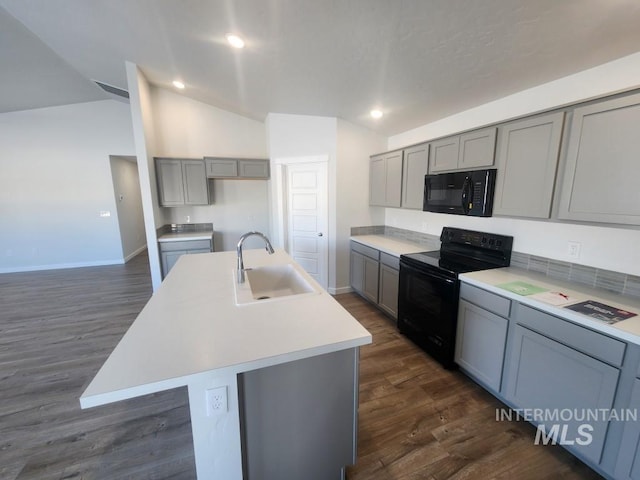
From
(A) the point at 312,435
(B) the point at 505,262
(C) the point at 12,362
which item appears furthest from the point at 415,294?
(C) the point at 12,362

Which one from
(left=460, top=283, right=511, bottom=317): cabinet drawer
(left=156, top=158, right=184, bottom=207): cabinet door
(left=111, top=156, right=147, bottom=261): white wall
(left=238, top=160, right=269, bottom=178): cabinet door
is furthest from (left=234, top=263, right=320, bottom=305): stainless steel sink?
(left=111, top=156, right=147, bottom=261): white wall

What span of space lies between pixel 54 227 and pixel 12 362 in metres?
4.17

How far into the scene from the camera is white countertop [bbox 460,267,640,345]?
4.34ft

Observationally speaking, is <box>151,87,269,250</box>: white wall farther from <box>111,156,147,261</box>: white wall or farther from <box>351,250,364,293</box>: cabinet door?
<box>111,156,147,261</box>: white wall

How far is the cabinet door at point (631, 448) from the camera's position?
1.27 meters

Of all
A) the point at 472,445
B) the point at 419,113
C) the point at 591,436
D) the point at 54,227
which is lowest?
the point at 472,445

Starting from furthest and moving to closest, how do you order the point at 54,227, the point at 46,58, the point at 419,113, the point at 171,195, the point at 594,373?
the point at 54,227 < the point at 171,195 < the point at 46,58 < the point at 419,113 < the point at 594,373

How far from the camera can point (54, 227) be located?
5.49 m

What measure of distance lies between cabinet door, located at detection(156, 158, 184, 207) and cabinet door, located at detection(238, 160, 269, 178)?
37.7 inches

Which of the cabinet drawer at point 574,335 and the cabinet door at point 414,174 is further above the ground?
the cabinet door at point 414,174

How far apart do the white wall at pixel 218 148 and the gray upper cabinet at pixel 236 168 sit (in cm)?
41

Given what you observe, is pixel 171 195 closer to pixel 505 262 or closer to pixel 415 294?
pixel 415 294

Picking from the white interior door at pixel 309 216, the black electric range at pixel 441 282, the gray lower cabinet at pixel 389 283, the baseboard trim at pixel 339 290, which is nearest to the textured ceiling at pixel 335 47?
the white interior door at pixel 309 216

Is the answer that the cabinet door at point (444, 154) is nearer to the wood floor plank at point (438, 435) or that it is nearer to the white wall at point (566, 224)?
the white wall at point (566, 224)
